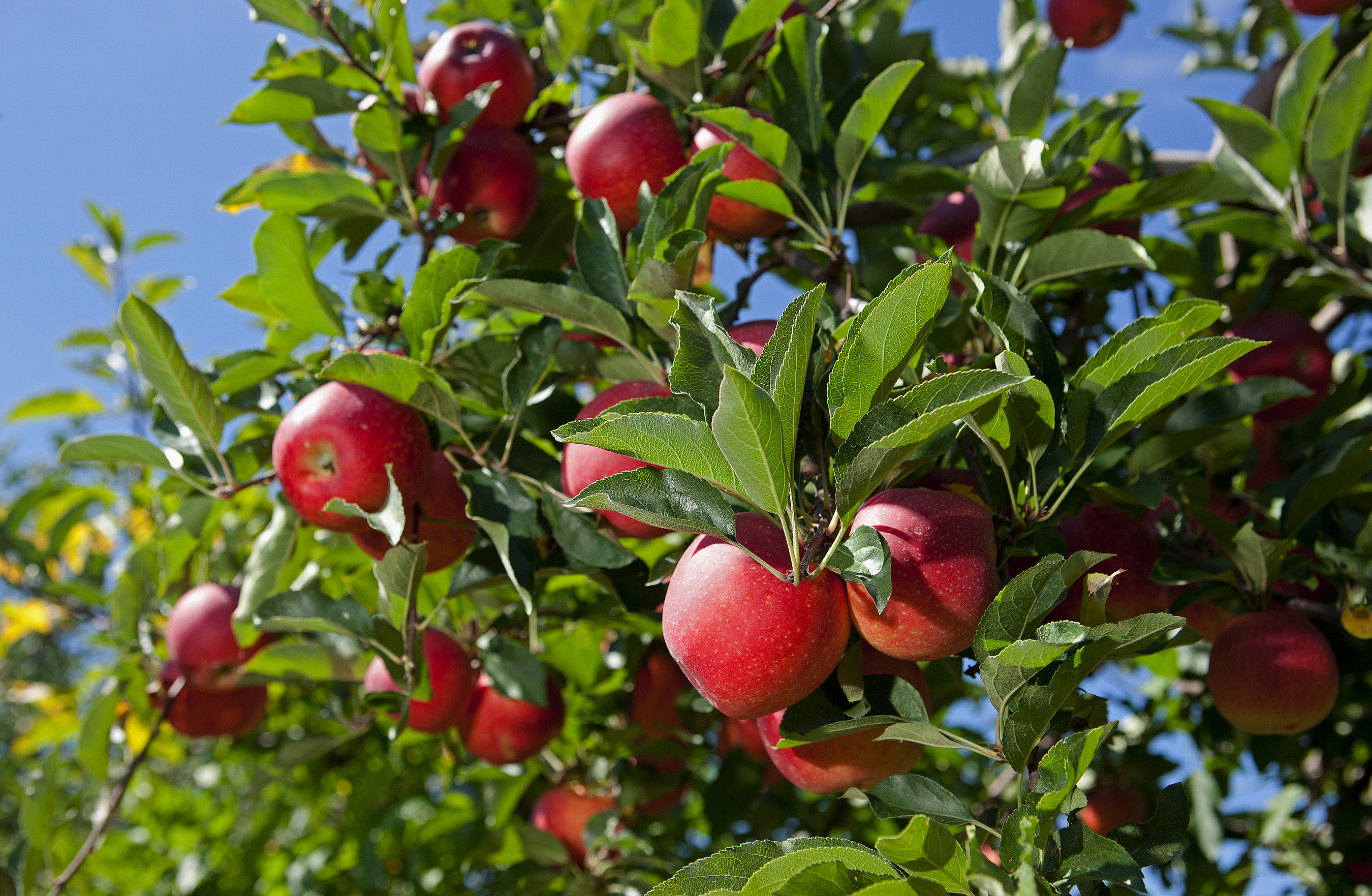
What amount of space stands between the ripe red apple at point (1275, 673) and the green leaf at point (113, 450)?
1539 mm

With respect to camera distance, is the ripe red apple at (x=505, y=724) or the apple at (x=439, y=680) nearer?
the apple at (x=439, y=680)

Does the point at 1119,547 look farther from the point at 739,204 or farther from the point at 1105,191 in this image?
the point at 739,204

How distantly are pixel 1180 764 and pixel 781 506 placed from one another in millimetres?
2188

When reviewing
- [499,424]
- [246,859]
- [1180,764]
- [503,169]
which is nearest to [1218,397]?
[499,424]

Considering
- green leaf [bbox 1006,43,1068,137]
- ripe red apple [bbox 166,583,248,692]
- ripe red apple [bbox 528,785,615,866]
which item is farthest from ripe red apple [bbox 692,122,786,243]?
ripe red apple [bbox 528,785,615,866]

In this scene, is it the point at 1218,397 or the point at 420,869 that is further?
the point at 420,869

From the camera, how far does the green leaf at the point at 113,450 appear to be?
1.34 meters

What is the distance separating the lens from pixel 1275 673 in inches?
47.6

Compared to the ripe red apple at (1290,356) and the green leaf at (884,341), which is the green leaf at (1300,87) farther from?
the green leaf at (884,341)

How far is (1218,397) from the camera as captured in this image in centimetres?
124

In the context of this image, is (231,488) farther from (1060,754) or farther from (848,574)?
(1060,754)

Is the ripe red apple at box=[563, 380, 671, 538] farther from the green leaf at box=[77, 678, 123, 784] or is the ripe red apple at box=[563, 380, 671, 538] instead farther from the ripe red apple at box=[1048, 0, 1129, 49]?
the ripe red apple at box=[1048, 0, 1129, 49]

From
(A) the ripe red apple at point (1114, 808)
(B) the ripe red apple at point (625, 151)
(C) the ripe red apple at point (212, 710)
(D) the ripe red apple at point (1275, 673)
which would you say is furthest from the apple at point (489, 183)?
(A) the ripe red apple at point (1114, 808)

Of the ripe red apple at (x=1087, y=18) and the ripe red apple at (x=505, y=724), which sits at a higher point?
the ripe red apple at (x=1087, y=18)
